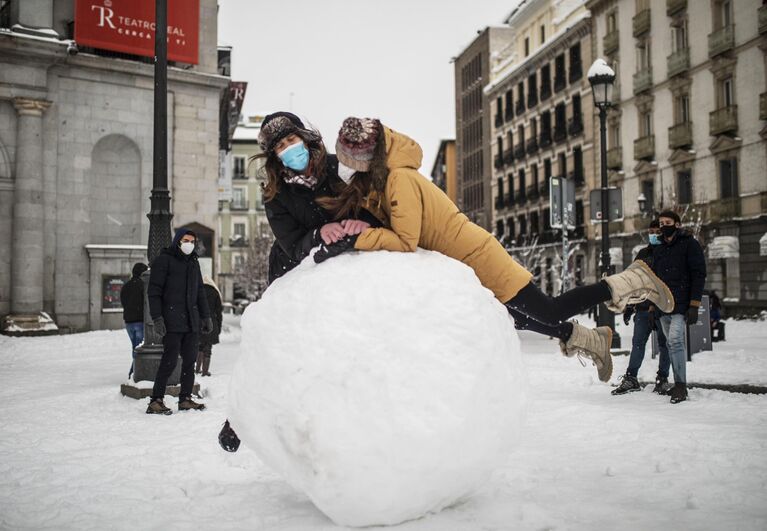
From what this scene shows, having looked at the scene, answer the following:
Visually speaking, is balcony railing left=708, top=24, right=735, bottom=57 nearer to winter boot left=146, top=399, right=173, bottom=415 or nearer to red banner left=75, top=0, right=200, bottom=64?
red banner left=75, top=0, right=200, bottom=64

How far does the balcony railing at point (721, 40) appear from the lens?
1139 inches

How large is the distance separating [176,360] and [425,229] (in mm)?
4417

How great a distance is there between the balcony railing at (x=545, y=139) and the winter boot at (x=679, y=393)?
1559 inches

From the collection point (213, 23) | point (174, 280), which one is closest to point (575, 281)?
point (213, 23)

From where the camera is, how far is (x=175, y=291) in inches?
289

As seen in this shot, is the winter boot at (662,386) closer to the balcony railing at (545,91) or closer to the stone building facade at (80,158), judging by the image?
the stone building facade at (80,158)

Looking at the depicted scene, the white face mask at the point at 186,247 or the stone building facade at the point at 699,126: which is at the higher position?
the stone building facade at the point at 699,126

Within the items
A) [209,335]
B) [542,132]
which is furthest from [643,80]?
[209,335]

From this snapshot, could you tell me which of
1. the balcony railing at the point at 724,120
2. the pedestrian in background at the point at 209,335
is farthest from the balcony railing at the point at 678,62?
the pedestrian in background at the point at 209,335

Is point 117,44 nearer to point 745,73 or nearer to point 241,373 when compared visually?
point 241,373

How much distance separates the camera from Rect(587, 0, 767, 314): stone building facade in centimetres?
2800

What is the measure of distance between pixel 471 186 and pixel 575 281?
21748mm

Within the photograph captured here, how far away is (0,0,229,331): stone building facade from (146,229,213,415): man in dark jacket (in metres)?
13.6

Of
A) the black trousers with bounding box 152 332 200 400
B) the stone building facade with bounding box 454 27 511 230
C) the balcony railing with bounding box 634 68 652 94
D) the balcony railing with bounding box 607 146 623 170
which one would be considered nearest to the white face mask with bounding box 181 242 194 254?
the black trousers with bounding box 152 332 200 400
